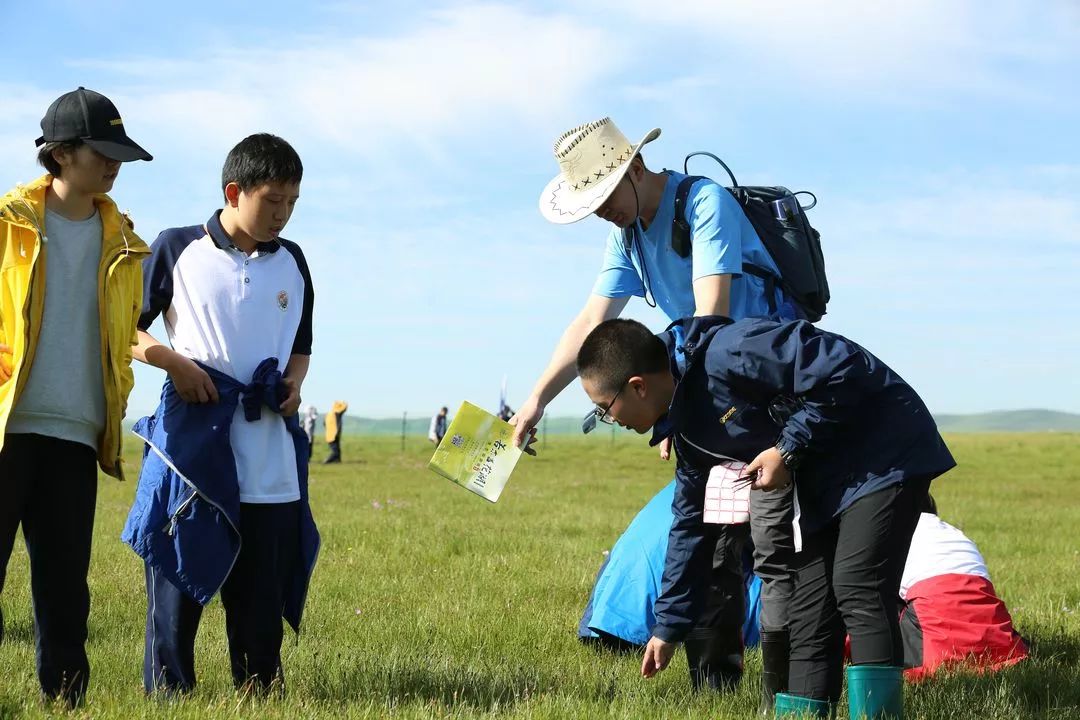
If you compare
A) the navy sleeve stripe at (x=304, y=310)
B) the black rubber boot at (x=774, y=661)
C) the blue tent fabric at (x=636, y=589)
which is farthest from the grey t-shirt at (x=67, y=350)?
the blue tent fabric at (x=636, y=589)

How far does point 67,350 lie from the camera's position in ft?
13.9

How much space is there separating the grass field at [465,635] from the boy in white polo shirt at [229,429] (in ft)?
1.00

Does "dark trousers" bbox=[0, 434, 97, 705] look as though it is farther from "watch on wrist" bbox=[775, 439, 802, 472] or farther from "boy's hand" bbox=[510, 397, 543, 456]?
"watch on wrist" bbox=[775, 439, 802, 472]

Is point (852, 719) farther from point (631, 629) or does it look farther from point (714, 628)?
point (631, 629)

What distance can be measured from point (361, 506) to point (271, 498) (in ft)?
36.4

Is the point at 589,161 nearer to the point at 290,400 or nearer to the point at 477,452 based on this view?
the point at 477,452

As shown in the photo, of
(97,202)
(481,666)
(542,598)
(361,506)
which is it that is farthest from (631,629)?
(361,506)

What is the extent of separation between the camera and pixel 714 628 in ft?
16.9

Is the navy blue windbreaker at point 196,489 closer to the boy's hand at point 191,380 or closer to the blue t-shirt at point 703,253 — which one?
the boy's hand at point 191,380

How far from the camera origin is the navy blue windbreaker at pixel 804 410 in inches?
157

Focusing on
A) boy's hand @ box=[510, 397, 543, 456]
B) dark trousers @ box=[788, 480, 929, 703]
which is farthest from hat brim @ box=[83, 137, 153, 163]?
dark trousers @ box=[788, 480, 929, 703]

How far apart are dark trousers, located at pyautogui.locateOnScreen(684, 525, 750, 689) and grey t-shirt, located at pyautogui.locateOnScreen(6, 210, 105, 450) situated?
103 inches

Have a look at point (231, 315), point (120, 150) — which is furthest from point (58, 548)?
point (120, 150)

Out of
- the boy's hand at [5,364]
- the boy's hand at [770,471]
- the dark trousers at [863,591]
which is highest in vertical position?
A: the boy's hand at [5,364]
